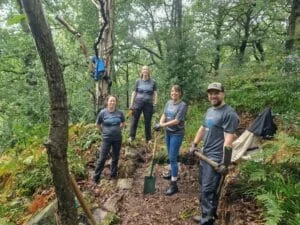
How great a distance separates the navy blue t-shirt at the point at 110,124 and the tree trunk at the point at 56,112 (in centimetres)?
361

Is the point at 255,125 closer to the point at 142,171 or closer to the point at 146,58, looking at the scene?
the point at 142,171

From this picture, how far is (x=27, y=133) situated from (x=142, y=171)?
425 cm

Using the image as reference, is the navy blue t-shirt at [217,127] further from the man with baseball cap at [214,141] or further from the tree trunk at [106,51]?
the tree trunk at [106,51]

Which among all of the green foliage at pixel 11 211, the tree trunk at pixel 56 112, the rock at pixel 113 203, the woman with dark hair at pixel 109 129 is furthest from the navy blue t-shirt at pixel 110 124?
the tree trunk at pixel 56 112

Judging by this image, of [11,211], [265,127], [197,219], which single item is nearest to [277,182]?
[197,219]

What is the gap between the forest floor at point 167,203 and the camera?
5.32 metres

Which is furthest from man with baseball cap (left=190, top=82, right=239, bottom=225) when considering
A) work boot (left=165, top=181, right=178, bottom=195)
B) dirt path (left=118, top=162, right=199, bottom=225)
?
work boot (left=165, top=181, right=178, bottom=195)

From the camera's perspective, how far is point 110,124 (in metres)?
7.20

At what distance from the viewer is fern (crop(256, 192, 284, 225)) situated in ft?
13.8

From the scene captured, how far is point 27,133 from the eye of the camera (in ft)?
34.2

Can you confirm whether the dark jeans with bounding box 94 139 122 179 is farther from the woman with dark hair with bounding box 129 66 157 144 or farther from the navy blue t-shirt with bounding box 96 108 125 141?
the woman with dark hair with bounding box 129 66 157 144

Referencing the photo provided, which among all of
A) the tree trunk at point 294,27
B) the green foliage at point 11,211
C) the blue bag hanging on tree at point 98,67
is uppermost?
the tree trunk at point 294,27

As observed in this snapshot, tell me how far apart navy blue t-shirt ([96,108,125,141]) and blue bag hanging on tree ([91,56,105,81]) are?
2.49 m

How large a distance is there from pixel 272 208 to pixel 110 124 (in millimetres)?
3804
